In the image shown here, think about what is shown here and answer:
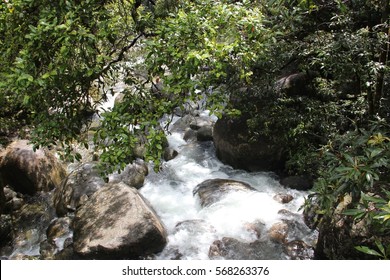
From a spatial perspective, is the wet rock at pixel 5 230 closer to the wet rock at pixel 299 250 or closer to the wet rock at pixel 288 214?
the wet rock at pixel 299 250

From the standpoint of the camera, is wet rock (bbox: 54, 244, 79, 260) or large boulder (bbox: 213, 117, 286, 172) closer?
wet rock (bbox: 54, 244, 79, 260)

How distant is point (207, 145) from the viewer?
10852 millimetres

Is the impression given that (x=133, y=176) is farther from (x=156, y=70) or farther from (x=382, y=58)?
(x=382, y=58)

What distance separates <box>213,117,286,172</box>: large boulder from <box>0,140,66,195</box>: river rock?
4.94m

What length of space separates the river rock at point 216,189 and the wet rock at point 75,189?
2.53m

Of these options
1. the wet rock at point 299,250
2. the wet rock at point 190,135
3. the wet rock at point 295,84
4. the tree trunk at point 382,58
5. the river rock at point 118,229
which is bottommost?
the wet rock at point 190,135

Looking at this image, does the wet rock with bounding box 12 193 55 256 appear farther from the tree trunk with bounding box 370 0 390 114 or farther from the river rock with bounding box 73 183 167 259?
the tree trunk with bounding box 370 0 390 114

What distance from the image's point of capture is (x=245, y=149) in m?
8.99

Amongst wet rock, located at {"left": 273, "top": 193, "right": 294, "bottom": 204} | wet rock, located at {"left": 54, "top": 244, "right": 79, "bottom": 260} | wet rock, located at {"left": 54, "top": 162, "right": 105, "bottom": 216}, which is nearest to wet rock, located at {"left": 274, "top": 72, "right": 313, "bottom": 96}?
wet rock, located at {"left": 273, "top": 193, "right": 294, "bottom": 204}

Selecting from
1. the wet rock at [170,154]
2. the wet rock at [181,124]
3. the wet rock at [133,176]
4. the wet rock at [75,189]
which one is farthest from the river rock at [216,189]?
the wet rock at [181,124]

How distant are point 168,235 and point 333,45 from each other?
480 cm

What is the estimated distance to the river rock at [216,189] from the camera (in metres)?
7.83

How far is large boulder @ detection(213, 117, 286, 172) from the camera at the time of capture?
8766 millimetres
